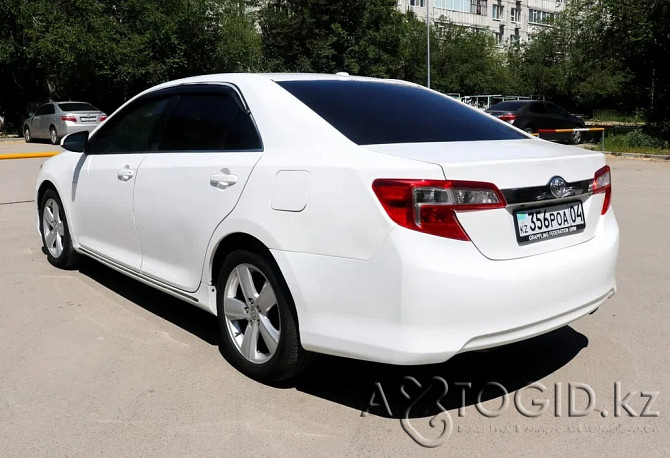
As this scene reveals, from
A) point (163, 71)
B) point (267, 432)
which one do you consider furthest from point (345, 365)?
point (163, 71)

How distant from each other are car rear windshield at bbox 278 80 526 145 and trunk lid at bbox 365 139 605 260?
19cm

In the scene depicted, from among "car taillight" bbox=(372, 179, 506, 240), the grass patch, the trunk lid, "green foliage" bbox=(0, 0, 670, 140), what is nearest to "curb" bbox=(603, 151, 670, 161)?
the grass patch

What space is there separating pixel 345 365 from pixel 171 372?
96 cm

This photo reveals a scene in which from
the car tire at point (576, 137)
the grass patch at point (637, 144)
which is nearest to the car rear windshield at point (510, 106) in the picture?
the car tire at point (576, 137)

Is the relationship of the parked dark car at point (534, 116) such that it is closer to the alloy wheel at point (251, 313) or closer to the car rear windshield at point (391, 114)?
the car rear windshield at point (391, 114)

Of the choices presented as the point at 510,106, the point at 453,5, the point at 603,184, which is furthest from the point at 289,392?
the point at 453,5

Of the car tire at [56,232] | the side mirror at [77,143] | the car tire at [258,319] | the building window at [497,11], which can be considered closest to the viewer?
the car tire at [258,319]

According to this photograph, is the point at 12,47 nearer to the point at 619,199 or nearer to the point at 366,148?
the point at 619,199

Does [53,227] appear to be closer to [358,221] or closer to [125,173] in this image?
[125,173]

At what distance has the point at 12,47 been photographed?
29.0 m

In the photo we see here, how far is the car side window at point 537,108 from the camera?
23566 millimetres

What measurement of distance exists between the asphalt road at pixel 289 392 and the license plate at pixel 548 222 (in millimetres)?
845

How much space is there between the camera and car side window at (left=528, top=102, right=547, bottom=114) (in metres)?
23.6

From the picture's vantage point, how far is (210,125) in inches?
162
